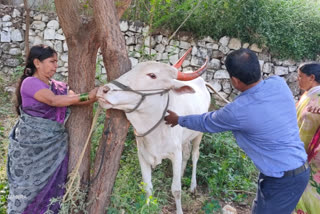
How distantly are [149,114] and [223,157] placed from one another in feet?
8.70

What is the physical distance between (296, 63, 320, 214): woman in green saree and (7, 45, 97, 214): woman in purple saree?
2.09 m

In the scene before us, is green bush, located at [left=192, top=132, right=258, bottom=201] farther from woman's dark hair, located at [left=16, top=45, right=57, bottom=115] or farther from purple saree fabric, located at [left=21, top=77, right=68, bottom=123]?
woman's dark hair, located at [left=16, top=45, right=57, bottom=115]

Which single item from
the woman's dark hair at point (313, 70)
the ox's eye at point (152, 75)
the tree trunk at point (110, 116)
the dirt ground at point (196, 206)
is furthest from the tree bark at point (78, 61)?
the woman's dark hair at point (313, 70)

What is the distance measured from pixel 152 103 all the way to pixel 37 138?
1019 mm

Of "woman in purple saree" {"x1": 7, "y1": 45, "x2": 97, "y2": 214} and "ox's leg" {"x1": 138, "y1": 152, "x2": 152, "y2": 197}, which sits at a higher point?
"woman in purple saree" {"x1": 7, "y1": 45, "x2": 97, "y2": 214}

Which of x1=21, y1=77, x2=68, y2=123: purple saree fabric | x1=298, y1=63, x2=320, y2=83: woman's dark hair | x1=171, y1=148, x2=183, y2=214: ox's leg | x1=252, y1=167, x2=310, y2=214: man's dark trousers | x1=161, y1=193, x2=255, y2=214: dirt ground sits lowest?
x1=161, y1=193, x2=255, y2=214: dirt ground

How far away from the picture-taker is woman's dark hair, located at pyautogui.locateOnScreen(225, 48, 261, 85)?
2.41 meters

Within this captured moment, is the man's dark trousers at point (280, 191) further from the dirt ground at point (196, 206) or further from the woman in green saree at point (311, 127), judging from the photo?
the dirt ground at point (196, 206)

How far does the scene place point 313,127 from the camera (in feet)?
10.6

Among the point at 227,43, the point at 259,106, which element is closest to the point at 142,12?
the point at 227,43

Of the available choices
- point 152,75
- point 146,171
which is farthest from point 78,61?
point 146,171

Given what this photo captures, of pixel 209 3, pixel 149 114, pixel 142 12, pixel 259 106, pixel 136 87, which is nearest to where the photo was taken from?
pixel 259 106

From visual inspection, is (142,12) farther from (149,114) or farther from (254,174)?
(149,114)

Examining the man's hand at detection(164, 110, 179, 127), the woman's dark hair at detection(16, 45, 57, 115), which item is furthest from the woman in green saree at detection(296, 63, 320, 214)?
the woman's dark hair at detection(16, 45, 57, 115)
